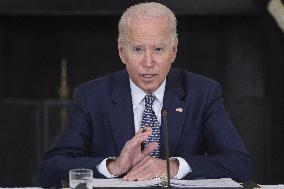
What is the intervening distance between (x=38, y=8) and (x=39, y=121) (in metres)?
0.84

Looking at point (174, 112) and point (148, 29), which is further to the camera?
point (174, 112)

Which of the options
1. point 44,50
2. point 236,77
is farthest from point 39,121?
point 236,77

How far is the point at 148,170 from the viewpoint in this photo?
220 cm

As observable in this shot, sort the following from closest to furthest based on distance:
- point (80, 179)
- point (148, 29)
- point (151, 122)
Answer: point (80, 179)
point (148, 29)
point (151, 122)

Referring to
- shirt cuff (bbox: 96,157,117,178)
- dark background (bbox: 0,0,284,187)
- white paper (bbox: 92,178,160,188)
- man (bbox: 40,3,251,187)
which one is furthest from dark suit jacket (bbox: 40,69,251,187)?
dark background (bbox: 0,0,284,187)

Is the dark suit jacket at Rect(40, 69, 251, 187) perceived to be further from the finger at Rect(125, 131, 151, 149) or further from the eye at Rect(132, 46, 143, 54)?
the finger at Rect(125, 131, 151, 149)

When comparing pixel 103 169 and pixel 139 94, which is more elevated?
pixel 139 94

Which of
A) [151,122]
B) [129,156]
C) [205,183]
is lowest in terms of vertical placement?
[205,183]

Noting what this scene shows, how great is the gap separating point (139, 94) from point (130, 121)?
0.12 metres

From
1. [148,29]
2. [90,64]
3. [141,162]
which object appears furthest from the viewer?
[90,64]

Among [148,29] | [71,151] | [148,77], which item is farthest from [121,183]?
[148,29]

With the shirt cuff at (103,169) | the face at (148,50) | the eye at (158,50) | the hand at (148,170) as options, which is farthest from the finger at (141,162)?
the eye at (158,50)

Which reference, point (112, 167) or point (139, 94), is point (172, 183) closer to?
point (112, 167)

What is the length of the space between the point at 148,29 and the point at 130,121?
16.1 inches
